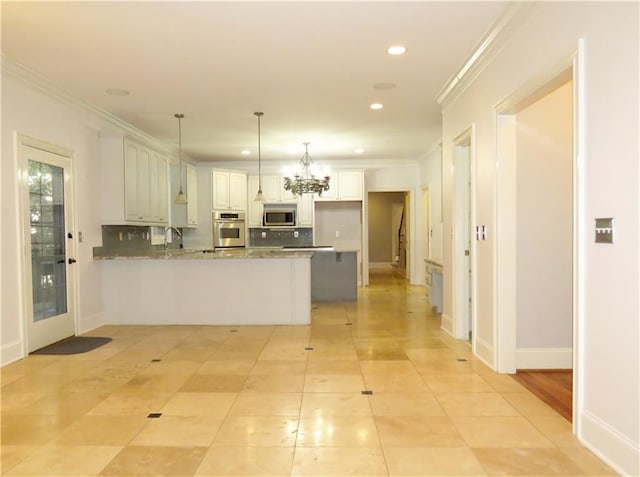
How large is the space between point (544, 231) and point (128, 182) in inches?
193

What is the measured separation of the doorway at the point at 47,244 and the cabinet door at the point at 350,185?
5.12 metres

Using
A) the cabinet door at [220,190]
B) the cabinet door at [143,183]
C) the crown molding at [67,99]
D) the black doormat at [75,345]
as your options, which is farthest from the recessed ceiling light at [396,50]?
the cabinet door at [220,190]

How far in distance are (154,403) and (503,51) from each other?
3.71m

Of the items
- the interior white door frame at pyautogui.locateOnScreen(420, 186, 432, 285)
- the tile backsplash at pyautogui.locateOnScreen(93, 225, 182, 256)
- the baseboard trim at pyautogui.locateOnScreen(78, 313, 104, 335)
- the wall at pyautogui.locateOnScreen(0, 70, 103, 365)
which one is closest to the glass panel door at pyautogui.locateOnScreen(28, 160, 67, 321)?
the wall at pyautogui.locateOnScreen(0, 70, 103, 365)

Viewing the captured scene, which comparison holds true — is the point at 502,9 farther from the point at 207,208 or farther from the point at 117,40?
the point at 207,208

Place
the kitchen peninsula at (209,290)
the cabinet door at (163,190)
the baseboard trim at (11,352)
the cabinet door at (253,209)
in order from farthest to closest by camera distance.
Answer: the cabinet door at (253,209) → the cabinet door at (163,190) → the kitchen peninsula at (209,290) → the baseboard trim at (11,352)

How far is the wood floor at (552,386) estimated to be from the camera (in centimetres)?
286

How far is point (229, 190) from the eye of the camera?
856 centimetres

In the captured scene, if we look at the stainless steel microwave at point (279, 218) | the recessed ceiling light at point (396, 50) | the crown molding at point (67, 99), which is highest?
the recessed ceiling light at point (396, 50)

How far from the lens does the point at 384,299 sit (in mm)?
7316

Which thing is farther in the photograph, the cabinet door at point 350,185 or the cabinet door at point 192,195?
the cabinet door at point 350,185

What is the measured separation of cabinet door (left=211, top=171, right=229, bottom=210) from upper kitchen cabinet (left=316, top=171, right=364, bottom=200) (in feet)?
6.15

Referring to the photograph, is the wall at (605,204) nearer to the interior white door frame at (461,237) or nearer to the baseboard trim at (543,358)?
the baseboard trim at (543,358)

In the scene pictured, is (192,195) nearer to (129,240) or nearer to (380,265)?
(129,240)
